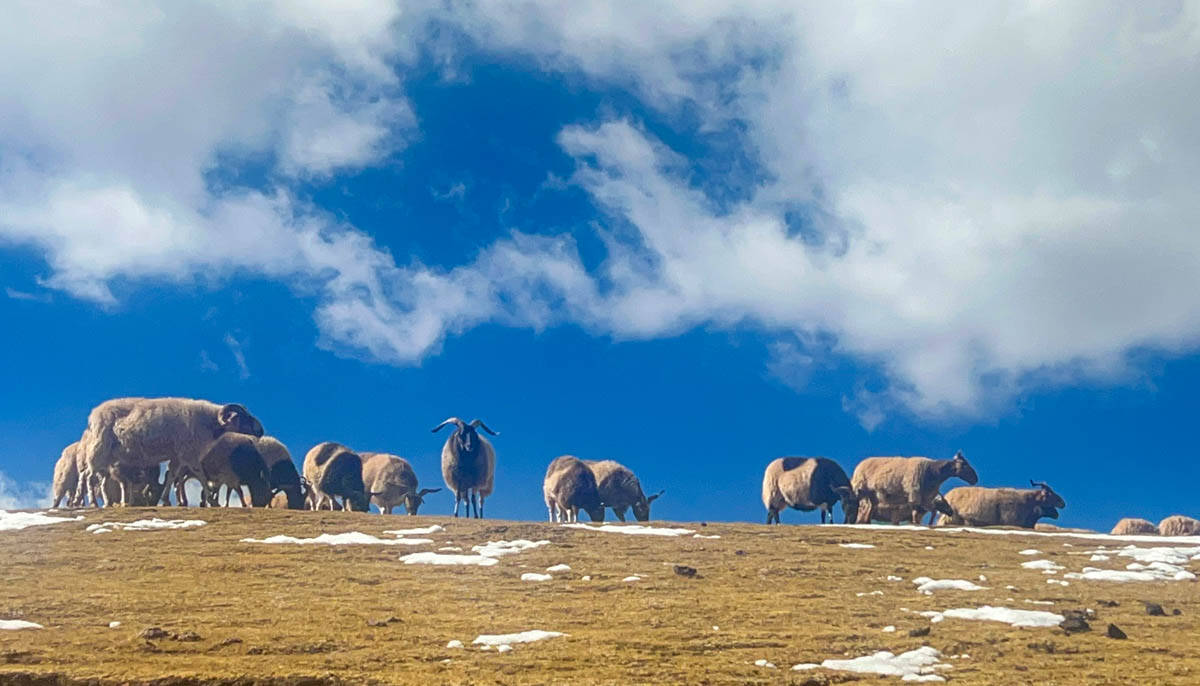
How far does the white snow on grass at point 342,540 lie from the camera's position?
20.4 m

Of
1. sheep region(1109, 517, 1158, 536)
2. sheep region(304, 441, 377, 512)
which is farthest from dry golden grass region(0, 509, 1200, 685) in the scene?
sheep region(1109, 517, 1158, 536)

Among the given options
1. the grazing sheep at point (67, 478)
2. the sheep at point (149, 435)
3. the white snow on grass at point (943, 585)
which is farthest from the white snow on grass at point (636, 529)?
the grazing sheep at point (67, 478)

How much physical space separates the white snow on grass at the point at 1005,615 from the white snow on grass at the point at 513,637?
558cm

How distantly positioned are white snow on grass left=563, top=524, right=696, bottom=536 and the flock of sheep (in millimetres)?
10882

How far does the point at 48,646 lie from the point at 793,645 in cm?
921

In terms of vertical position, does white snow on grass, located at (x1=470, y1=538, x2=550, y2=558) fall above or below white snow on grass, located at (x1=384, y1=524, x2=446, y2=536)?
below

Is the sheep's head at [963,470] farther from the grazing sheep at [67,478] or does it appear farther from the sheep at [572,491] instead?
the grazing sheep at [67,478]

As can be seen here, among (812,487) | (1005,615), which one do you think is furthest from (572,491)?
(1005,615)

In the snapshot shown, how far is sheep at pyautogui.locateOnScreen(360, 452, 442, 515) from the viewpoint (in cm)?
4228

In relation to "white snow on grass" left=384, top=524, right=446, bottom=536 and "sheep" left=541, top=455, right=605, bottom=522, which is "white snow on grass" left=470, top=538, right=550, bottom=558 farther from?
"sheep" left=541, top=455, right=605, bottom=522

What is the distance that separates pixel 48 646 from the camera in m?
12.0

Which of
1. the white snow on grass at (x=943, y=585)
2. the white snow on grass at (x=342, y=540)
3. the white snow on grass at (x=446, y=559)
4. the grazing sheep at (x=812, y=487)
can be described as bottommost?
the white snow on grass at (x=943, y=585)

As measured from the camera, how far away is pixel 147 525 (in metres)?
Result: 22.0

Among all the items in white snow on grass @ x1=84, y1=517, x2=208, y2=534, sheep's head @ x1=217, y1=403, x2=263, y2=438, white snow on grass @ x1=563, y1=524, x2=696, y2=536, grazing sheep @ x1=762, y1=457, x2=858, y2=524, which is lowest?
white snow on grass @ x1=563, y1=524, x2=696, y2=536
